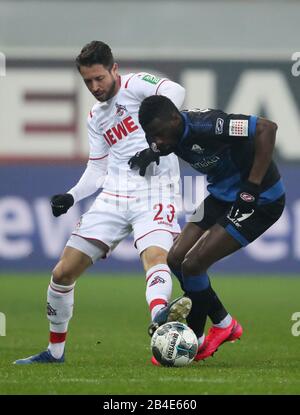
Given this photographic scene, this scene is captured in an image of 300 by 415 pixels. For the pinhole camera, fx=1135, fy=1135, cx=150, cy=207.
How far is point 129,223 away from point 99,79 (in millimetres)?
1134

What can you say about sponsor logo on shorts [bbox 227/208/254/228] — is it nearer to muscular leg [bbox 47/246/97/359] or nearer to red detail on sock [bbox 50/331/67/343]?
muscular leg [bbox 47/246/97/359]

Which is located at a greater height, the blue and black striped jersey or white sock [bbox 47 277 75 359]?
the blue and black striped jersey

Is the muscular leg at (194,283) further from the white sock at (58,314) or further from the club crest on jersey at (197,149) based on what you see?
the white sock at (58,314)

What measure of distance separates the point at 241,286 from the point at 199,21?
4.86 m

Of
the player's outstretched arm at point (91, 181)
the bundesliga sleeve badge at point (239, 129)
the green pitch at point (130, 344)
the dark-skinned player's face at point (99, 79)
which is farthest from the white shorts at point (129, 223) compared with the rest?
the bundesliga sleeve badge at point (239, 129)

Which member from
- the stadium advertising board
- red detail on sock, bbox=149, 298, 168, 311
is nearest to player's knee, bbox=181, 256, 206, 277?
red detail on sock, bbox=149, 298, 168, 311

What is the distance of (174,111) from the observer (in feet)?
25.7

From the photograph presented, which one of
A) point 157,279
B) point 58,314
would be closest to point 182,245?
point 157,279

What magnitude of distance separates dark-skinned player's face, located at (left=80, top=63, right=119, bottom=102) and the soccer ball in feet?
6.24

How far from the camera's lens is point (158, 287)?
327 inches

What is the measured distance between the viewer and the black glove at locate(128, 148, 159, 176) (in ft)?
27.3

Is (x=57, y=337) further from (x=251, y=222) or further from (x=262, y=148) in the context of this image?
(x=262, y=148)
